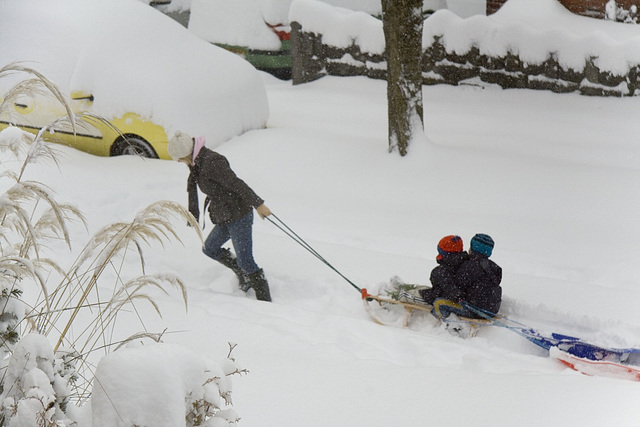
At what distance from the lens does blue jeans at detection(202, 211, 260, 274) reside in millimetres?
4938

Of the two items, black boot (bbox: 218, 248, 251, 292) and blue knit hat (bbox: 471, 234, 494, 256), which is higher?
blue knit hat (bbox: 471, 234, 494, 256)

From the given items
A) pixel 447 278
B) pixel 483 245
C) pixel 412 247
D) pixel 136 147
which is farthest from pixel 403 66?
pixel 447 278

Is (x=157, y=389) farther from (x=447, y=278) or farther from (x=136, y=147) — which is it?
(x=136, y=147)

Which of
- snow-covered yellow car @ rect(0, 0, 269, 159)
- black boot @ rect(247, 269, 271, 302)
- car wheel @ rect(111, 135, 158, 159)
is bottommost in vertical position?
black boot @ rect(247, 269, 271, 302)

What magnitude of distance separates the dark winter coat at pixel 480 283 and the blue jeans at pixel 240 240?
156 centimetres

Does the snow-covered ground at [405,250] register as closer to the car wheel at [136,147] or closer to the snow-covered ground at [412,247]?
the snow-covered ground at [412,247]

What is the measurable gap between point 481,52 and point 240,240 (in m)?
6.37

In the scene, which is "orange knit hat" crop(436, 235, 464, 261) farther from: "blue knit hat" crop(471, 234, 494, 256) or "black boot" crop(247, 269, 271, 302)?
"black boot" crop(247, 269, 271, 302)

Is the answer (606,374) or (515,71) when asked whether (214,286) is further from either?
(515,71)

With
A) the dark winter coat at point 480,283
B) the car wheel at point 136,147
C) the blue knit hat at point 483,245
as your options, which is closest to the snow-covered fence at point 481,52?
the car wheel at point 136,147

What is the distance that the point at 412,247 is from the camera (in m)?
6.02

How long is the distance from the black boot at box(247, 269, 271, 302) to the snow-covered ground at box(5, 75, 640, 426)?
161mm

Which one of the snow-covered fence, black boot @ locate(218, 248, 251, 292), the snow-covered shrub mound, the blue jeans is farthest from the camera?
the snow-covered fence

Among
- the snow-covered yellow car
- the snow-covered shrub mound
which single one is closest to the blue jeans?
the snow-covered yellow car
